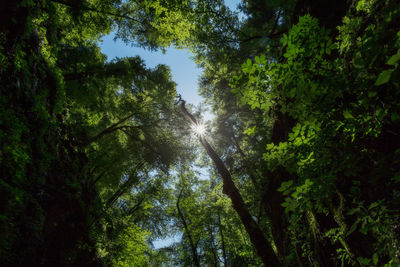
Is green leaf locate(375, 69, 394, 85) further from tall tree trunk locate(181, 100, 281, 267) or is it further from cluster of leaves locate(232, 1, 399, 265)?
tall tree trunk locate(181, 100, 281, 267)

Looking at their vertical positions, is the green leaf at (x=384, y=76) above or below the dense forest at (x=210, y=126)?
below

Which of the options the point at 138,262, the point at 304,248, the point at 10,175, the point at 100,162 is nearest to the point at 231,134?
the point at 100,162

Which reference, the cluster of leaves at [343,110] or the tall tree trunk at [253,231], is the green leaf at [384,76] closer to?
the cluster of leaves at [343,110]

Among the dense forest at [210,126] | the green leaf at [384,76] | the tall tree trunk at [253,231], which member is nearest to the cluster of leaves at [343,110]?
the dense forest at [210,126]

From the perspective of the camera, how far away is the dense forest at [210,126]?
131 centimetres

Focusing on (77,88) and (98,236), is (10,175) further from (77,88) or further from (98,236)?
(77,88)

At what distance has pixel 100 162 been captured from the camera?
26.1 feet

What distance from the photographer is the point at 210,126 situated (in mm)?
12703

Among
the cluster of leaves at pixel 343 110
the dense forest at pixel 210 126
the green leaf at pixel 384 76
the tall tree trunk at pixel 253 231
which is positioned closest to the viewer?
the green leaf at pixel 384 76

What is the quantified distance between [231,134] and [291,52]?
39.1 feet

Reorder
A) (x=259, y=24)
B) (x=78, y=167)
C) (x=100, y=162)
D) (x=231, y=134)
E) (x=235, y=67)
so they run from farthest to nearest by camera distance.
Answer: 1. (x=231, y=134)
2. (x=259, y=24)
3. (x=100, y=162)
4. (x=235, y=67)
5. (x=78, y=167)

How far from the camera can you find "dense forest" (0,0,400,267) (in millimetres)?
1313

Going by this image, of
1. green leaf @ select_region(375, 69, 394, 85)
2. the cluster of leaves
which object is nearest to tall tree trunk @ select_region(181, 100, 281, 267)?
the cluster of leaves

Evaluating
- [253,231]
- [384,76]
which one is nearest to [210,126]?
[253,231]
